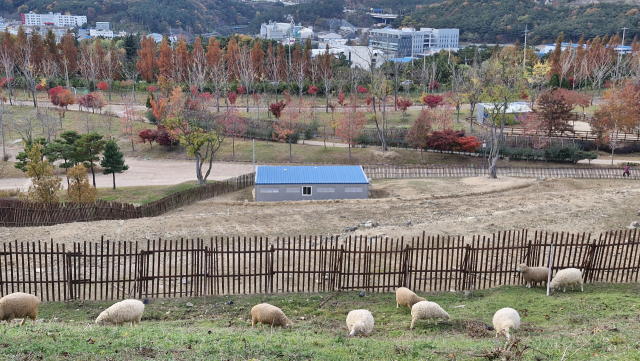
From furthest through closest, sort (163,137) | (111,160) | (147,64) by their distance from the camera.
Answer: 1. (147,64)
2. (163,137)
3. (111,160)

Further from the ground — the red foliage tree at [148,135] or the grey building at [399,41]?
the grey building at [399,41]

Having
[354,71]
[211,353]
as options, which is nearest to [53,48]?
[354,71]

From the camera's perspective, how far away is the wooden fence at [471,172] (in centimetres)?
3638

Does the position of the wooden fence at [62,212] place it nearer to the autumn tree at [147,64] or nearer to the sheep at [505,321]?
the sheep at [505,321]

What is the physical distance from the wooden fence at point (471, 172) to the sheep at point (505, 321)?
25042 millimetres

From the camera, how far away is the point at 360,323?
11461 millimetres

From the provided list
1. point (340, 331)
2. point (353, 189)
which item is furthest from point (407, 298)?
point (353, 189)

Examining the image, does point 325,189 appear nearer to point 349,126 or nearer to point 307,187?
point 307,187

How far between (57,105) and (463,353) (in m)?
60.1

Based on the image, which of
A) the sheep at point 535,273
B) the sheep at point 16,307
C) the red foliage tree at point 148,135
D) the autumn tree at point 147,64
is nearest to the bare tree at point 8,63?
the autumn tree at point 147,64

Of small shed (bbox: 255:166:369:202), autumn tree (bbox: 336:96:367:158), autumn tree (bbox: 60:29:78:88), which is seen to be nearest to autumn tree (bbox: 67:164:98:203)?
small shed (bbox: 255:166:369:202)

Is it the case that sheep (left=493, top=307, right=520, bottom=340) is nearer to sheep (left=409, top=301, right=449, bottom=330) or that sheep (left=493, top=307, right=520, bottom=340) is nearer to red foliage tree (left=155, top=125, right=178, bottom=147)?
sheep (left=409, top=301, right=449, bottom=330)

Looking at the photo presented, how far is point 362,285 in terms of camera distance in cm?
1520

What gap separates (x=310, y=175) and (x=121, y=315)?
21.1m
